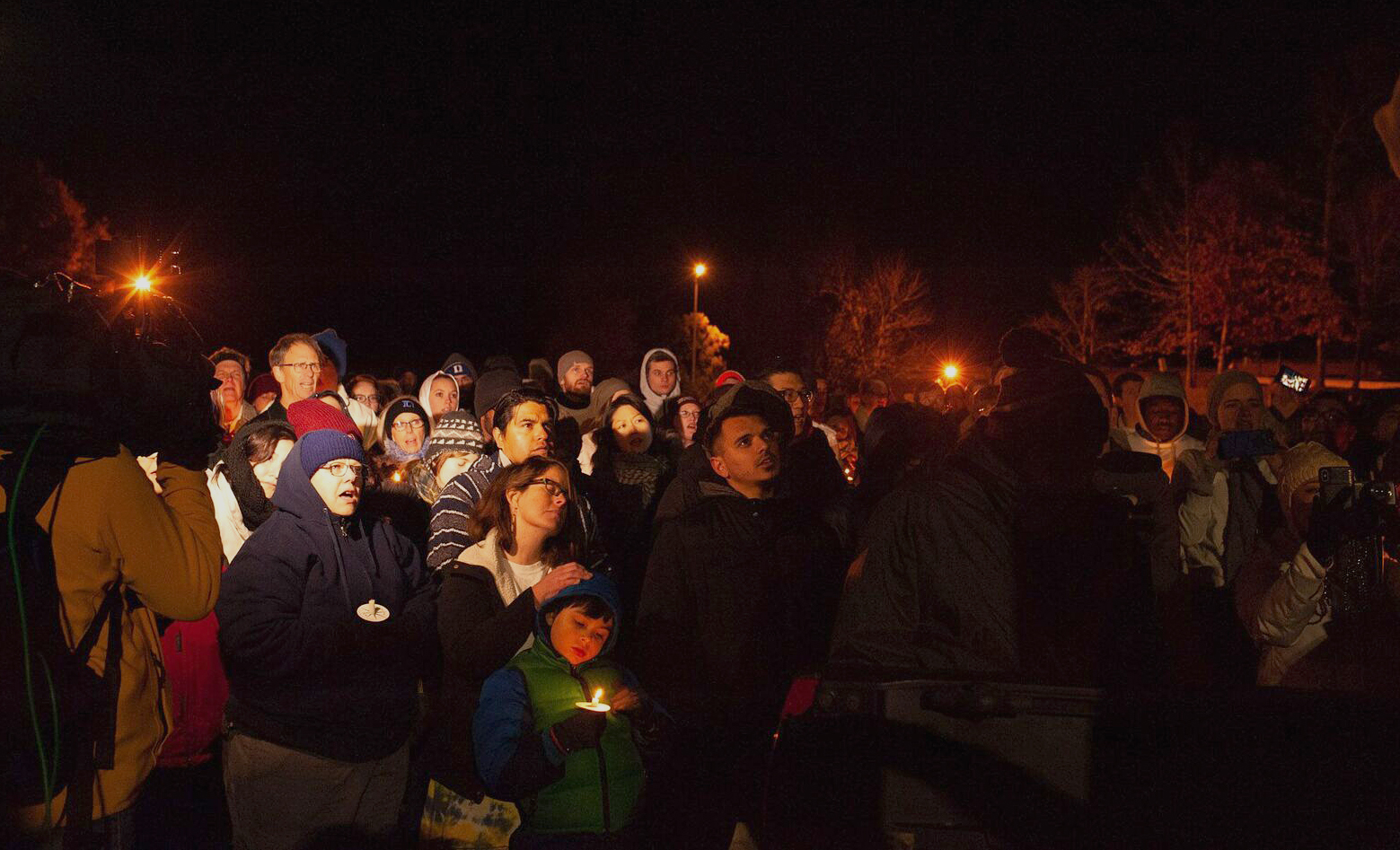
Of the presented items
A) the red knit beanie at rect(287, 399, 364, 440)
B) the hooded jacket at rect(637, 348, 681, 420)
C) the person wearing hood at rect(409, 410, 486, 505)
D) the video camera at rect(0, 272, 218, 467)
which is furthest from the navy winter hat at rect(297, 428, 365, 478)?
the hooded jacket at rect(637, 348, 681, 420)

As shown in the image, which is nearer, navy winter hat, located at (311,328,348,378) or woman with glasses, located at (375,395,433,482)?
woman with glasses, located at (375,395,433,482)

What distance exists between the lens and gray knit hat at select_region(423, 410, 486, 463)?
6.02 meters

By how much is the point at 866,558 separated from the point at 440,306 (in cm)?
5835

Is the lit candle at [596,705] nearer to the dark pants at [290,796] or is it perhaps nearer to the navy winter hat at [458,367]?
the dark pants at [290,796]

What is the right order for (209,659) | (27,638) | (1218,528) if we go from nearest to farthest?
1. (27,638)
2. (209,659)
3. (1218,528)

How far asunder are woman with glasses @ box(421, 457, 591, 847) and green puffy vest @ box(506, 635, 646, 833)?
0.72 ft

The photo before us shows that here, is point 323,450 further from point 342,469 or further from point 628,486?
point 628,486

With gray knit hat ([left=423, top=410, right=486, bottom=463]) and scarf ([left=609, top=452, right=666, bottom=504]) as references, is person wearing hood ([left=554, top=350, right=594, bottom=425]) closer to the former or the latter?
scarf ([left=609, top=452, right=666, bottom=504])

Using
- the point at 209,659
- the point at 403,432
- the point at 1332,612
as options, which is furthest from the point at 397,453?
the point at 1332,612

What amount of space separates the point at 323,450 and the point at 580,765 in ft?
4.88

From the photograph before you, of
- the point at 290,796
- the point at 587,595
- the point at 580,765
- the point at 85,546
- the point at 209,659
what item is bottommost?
the point at 290,796

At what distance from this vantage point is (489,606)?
3996 mm

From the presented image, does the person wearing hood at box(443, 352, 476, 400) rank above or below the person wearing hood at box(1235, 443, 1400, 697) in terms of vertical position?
above

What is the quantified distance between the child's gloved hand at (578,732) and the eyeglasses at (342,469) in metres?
1.29
